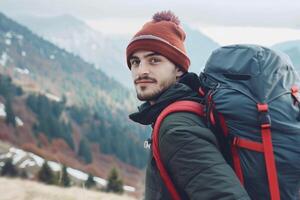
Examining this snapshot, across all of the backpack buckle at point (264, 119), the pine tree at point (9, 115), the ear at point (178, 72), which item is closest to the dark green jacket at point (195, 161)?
the backpack buckle at point (264, 119)

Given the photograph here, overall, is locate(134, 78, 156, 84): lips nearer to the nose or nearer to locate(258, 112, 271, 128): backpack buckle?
the nose

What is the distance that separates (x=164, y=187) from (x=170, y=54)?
27.5 inches

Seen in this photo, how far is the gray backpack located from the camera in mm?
2080

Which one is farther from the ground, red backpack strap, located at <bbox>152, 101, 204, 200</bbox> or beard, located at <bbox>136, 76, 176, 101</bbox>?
beard, located at <bbox>136, 76, 176, 101</bbox>

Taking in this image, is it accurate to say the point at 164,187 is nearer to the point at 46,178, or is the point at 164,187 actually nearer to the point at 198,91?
the point at 198,91

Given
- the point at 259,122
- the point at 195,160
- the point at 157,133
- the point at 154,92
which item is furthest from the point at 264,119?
the point at 154,92

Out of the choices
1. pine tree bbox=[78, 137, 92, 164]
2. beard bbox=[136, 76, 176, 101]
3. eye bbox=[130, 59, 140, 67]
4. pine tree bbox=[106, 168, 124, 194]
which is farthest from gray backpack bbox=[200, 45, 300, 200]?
pine tree bbox=[78, 137, 92, 164]

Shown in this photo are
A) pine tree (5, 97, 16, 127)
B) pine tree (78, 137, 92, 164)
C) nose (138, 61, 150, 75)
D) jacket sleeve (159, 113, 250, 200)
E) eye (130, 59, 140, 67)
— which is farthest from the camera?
pine tree (78, 137, 92, 164)

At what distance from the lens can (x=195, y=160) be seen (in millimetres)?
2086

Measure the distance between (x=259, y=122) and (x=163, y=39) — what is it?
0.77m

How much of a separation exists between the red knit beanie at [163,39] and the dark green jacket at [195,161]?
492 millimetres

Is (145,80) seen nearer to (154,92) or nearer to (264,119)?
(154,92)

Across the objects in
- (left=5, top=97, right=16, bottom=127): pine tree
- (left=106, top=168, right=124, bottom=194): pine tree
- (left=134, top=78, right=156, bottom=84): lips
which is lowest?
(left=134, top=78, right=156, bottom=84): lips

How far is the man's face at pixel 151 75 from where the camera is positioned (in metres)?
2.56
